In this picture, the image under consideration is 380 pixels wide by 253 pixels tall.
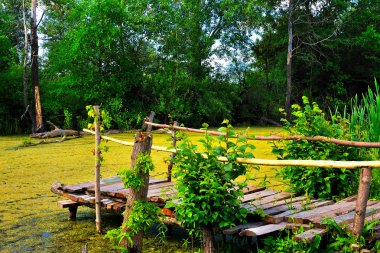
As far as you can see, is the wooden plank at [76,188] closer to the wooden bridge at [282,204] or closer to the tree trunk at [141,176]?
the wooden bridge at [282,204]

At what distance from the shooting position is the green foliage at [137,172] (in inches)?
154

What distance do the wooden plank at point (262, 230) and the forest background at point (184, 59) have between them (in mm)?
11036

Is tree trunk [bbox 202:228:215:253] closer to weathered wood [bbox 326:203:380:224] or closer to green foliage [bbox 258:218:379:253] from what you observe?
green foliage [bbox 258:218:379:253]

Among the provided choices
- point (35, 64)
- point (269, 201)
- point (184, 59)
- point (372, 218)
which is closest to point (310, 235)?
point (372, 218)

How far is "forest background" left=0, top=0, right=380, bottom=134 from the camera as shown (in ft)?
54.4

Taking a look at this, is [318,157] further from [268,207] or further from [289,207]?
[268,207]

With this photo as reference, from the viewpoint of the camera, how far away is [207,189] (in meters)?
3.61

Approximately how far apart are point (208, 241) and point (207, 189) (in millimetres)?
414

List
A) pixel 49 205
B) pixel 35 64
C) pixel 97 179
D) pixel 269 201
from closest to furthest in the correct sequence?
pixel 269 201 < pixel 97 179 < pixel 49 205 < pixel 35 64

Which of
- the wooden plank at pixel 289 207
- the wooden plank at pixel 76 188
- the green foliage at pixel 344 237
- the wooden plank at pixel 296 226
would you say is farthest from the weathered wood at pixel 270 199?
the wooden plank at pixel 76 188

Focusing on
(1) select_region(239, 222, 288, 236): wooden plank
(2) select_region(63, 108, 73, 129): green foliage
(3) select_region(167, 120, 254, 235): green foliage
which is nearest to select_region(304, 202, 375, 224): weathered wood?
(1) select_region(239, 222, 288, 236): wooden plank

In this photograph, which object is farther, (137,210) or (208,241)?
(137,210)

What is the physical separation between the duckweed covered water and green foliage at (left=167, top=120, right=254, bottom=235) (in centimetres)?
84

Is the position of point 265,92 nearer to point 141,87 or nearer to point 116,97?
point 141,87
